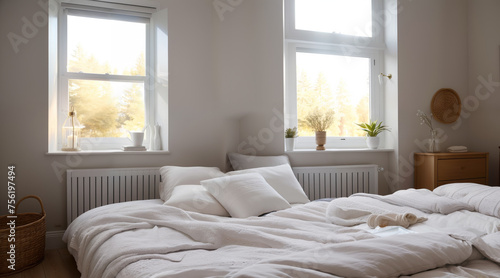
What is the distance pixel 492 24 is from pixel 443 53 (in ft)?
1.82

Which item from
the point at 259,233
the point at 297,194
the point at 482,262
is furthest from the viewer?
the point at 297,194

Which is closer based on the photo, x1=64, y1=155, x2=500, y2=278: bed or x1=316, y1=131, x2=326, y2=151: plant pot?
x1=64, y1=155, x2=500, y2=278: bed

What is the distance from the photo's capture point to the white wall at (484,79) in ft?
12.6

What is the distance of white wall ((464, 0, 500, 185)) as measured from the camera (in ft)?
12.6

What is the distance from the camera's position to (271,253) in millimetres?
1408

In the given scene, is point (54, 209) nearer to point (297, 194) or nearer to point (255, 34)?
point (297, 194)

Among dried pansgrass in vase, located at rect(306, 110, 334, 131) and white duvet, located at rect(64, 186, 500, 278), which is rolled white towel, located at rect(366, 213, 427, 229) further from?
dried pansgrass in vase, located at rect(306, 110, 334, 131)

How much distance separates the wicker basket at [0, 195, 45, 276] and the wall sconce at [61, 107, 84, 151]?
56 cm

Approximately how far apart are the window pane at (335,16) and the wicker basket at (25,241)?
305 centimetres

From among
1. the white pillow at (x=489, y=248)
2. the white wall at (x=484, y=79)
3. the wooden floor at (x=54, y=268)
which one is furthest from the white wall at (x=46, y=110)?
the white wall at (x=484, y=79)

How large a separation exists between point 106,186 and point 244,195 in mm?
1343

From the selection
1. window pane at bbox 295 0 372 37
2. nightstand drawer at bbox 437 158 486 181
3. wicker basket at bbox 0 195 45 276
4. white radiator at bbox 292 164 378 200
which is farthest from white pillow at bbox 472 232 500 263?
window pane at bbox 295 0 372 37

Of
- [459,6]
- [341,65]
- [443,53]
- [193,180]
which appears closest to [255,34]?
[341,65]

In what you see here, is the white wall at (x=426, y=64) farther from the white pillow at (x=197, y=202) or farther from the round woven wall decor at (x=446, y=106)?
the white pillow at (x=197, y=202)
